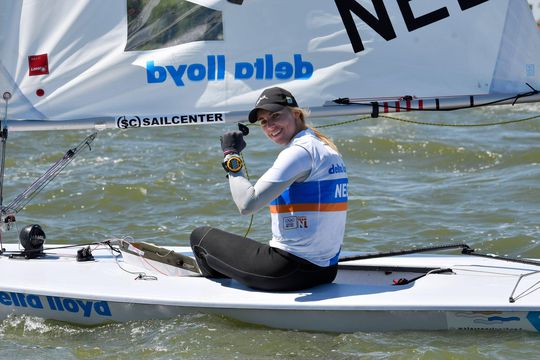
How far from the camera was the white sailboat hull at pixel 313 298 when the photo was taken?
368cm

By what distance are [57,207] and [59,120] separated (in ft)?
8.24

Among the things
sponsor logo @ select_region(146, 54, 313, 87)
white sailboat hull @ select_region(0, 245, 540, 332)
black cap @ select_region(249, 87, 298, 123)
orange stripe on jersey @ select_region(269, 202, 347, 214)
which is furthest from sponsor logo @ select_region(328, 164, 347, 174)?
sponsor logo @ select_region(146, 54, 313, 87)

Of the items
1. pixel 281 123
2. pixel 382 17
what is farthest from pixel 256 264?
pixel 382 17

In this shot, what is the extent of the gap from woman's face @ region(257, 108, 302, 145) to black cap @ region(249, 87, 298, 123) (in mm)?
17

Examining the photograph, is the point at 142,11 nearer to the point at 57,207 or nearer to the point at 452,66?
the point at 452,66

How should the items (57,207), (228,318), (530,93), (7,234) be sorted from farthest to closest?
(57,207), (7,234), (530,93), (228,318)

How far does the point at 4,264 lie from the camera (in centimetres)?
439

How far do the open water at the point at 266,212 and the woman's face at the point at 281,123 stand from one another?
737 mm

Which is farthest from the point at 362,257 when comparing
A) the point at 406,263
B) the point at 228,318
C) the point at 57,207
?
the point at 57,207

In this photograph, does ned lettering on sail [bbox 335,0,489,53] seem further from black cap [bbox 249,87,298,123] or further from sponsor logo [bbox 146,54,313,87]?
black cap [bbox 249,87,298,123]

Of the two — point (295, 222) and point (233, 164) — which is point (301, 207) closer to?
point (295, 222)

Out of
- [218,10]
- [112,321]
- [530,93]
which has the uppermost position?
[218,10]

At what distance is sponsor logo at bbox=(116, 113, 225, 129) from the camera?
430 cm

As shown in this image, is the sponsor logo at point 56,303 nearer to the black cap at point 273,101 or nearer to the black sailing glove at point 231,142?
the black sailing glove at point 231,142
